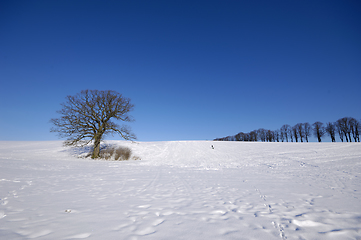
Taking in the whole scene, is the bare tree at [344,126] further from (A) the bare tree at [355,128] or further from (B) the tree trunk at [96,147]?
(B) the tree trunk at [96,147]

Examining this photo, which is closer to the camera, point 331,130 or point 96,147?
point 96,147

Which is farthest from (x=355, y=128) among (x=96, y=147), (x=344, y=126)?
(x=96, y=147)

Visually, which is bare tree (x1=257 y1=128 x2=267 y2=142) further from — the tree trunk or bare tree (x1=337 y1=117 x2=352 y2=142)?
the tree trunk

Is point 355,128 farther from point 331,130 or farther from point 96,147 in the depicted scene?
point 96,147

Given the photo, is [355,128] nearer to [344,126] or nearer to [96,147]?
[344,126]

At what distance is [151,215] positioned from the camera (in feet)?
12.6

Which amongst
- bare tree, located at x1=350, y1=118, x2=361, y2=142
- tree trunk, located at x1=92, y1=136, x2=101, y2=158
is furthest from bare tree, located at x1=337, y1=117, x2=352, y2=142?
tree trunk, located at x1=92, y1=136, x2=101, y2=158

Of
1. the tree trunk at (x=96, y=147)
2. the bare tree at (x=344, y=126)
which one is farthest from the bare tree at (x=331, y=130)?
the tree trunk at (x=96, y=147)

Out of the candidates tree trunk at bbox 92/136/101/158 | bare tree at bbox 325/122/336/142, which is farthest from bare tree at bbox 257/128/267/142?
tree trunk at bbox 92/136/101/158

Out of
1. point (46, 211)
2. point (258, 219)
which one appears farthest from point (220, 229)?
point (46, 211)

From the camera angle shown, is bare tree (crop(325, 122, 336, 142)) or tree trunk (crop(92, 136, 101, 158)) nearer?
tree trunk (crop(92, 136, 101, 158))

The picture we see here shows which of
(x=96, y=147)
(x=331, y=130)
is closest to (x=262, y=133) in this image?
(x=331, y=130)

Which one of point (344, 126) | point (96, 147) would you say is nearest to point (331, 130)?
point (344, 126)

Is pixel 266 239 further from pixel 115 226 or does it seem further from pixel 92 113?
pixel 92 113
